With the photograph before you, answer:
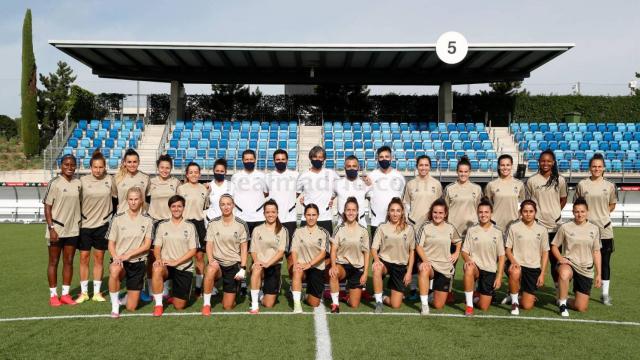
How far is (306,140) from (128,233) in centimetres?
1918

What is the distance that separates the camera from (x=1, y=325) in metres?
4.89

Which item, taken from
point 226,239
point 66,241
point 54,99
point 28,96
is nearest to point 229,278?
point 226,239

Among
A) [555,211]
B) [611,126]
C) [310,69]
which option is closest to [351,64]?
[310,69]

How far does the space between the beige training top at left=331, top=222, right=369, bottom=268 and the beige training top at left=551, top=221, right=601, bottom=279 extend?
2317 millimetres

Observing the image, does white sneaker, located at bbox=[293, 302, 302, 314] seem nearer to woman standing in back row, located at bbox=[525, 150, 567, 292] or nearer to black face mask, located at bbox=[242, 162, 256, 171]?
black face mask, located at bbox=[242, 162, 256, 171]

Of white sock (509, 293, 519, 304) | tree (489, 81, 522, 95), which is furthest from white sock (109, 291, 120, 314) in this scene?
tree (489, 81, 522, 95)

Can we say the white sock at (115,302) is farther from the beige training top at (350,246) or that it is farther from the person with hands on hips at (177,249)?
the beige training top at (350,246)

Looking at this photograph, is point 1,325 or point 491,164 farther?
point 491,164

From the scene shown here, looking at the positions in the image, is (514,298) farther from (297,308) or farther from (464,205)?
(297,308)

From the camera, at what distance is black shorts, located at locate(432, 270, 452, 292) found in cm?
564

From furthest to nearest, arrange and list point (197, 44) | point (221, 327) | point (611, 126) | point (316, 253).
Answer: point (611, 126) < point (197, 44) < point (316, 253) < point (221, 327)

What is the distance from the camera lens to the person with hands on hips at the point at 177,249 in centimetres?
554

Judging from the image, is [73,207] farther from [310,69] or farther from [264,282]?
[310,69]

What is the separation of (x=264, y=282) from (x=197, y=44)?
16.9m
